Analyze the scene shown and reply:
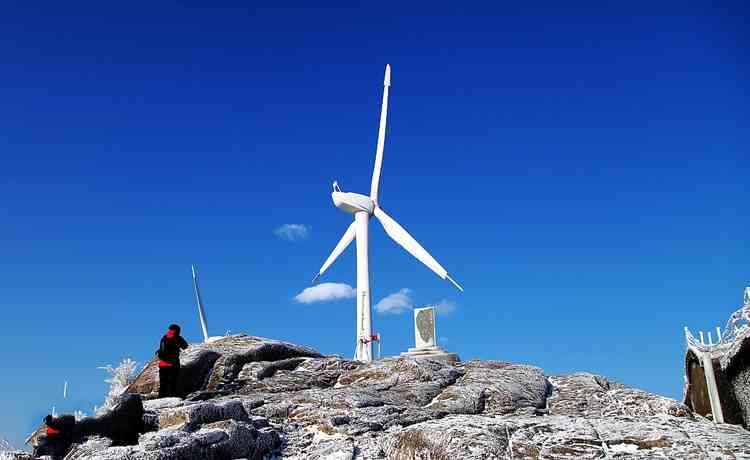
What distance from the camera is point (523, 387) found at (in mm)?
22625

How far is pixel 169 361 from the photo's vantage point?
20.6 meters

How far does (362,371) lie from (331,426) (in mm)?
7692

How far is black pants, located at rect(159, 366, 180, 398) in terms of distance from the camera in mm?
20438

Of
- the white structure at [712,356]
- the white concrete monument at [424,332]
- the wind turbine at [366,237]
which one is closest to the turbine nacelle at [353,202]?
the wind turbine at [366,237]

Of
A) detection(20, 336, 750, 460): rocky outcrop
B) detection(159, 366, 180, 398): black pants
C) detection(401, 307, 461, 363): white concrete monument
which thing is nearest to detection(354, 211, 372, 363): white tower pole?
detection(401, 307, 461, 363): white concrete monument

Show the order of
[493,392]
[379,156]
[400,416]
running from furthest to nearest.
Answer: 1. [379,156]
2. [493,392]
3. [400,416]

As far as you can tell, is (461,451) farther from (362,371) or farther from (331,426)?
(362,371)

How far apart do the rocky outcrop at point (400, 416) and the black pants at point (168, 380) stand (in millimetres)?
735

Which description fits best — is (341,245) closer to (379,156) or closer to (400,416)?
(379,156)

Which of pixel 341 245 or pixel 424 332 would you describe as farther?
pixel 341 245

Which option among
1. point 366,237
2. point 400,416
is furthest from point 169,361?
point 366,237

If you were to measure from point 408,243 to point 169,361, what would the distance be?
4267cm

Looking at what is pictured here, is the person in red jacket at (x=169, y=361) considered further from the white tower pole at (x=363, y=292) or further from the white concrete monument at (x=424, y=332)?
the white tower pole at (x=363, y=292)

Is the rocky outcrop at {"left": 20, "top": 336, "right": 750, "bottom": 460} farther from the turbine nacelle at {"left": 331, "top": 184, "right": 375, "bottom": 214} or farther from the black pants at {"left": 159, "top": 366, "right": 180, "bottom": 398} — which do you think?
the turbine nacelle at {"left": 331, "top": 184, "right": 375, "bottom": 214}
